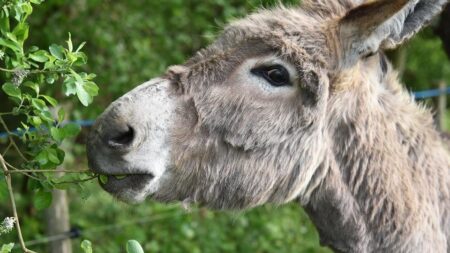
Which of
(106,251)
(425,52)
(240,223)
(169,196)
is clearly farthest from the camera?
(425,52)

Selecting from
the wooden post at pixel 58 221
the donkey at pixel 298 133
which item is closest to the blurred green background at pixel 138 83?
the wooden post at pixel 58 221

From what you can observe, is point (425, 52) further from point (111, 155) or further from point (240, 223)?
point (111, 155)

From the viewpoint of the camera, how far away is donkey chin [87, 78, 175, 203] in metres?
3.00

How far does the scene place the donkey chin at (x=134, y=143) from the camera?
300cm

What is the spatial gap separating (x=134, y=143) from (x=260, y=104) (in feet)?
1.99

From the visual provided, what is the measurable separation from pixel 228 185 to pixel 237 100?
365 millimetres

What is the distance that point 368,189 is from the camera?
346 cm

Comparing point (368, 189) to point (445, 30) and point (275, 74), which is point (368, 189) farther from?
point (445, 30)

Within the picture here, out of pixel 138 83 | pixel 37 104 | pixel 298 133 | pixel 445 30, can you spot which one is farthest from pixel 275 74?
pixel 138 83

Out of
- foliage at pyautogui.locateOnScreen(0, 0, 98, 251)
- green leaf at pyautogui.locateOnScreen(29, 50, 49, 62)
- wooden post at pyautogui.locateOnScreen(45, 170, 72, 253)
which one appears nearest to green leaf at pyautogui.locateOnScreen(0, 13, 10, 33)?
foliage at pyautogui.locateOnScreen(0, 0, 98, 251)

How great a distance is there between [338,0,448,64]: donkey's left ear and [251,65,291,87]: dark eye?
0.91ft

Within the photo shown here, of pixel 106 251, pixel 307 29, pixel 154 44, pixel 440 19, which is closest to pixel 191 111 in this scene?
pixel 307 29

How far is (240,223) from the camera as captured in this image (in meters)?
6.68

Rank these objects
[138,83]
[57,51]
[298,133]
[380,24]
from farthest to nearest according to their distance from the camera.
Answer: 1. [138,83]
2. [298,133]
3. [380,24]
4. [57,51]
